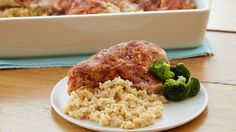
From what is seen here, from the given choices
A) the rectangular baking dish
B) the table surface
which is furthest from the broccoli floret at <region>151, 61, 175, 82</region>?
the rectangular baking dish

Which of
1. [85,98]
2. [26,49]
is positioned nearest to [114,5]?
[26,49]

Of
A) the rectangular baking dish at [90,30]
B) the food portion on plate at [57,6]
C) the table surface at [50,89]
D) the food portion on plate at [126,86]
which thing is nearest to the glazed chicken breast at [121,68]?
the food portion on plate at [126,86]

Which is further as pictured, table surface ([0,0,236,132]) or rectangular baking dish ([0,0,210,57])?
rectangular baking dish ([0,0,210,57])

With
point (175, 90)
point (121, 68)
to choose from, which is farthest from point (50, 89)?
point (175, 90)

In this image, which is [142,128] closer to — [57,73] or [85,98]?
Answer: [85,98]

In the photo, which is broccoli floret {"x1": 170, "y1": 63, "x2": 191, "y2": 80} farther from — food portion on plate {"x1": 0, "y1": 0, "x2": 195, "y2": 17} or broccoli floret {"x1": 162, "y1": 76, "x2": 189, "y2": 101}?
food portion on plate {"x1": 0, "y1": 0, "x2": 195, "y2": 17}

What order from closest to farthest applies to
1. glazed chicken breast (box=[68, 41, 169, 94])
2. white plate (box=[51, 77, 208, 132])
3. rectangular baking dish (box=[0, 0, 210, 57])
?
white plate (box=[51, 77, 208, 132])
glazed chicken breast (box=[68, 41, 169, 94])
rectangular baking dish (box=[0, 0, 210, 57])

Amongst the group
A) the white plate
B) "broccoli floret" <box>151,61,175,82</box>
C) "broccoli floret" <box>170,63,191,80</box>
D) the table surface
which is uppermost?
"broccoli floret" <box>151,61,175,82</box>

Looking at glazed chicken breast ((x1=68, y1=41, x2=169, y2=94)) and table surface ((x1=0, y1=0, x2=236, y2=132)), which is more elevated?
glazed chicken breast ((x1=68, y1=41, x2=169, y2=94))
